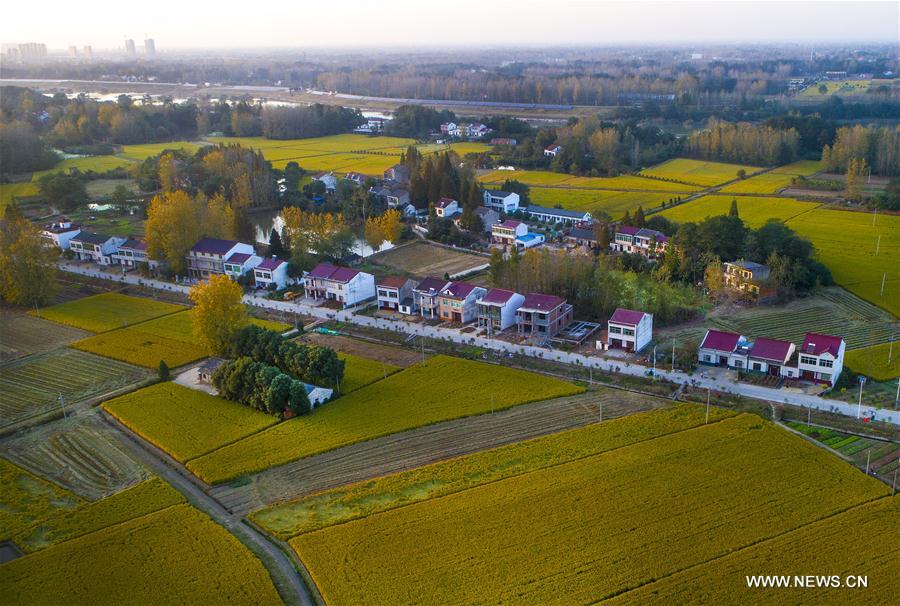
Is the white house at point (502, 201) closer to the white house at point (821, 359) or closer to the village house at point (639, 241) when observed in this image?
the village house at point (639, 241)

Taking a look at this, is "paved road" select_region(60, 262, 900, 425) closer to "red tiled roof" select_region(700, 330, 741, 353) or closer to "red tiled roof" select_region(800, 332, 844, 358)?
"red tiled roof" select_region(700, 330, 741, 353)

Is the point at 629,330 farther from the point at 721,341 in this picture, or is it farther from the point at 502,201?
the point at 502,201

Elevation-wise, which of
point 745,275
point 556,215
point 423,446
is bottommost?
point 423,446

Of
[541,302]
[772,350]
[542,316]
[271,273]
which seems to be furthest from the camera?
[271,273]

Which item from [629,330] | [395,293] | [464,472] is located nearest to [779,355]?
[629,330]

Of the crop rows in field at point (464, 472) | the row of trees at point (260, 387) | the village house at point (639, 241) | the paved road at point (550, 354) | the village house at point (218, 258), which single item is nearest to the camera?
the crop rows in field at point (464, 472)

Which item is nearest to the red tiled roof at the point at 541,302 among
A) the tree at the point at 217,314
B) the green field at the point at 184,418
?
the tree at the point at 217,314
